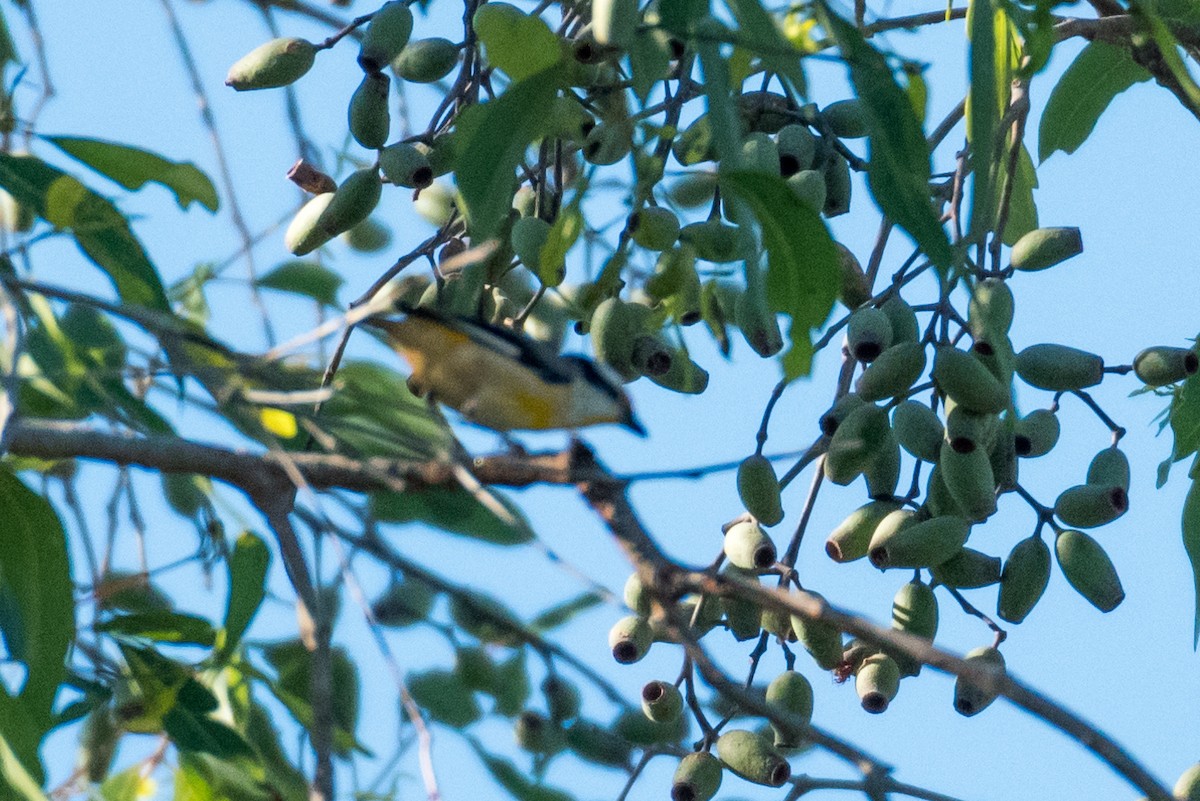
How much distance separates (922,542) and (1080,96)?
0.80 m

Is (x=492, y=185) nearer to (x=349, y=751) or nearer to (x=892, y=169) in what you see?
(x=892, y=169)

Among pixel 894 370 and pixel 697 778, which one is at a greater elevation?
pixel 894 370

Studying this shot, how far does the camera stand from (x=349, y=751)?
1545mm

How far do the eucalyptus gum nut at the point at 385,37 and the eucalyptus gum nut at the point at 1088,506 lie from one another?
0.86 m

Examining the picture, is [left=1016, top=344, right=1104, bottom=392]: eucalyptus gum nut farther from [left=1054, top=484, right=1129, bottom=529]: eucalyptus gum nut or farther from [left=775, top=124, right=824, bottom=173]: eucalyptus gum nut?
[left=775, top=124, right=824, bottom=173]: eucalyptus gum nut

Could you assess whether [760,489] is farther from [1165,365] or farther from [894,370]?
[1165,365]

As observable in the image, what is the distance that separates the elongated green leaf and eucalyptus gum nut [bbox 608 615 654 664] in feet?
1.62

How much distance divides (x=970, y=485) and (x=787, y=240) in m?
0.37

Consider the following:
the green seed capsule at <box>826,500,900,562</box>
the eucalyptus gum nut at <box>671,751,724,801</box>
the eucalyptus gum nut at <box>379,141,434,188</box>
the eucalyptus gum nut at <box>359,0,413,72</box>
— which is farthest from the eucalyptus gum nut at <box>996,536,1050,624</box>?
the eucalyptus gum nut at <box>359,0,413,72</box>

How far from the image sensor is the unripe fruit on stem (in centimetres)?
160

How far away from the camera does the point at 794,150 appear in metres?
1.66

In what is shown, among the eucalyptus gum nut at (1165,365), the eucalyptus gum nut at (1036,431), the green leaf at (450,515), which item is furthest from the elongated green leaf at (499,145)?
the eucalyptus gum nut at (1165,365)

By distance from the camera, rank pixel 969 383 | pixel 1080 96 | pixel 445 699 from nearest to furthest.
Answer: pixel 445 699, pixel 969 383, pixel 1080 96

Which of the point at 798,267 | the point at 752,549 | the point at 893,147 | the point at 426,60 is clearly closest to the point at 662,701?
the point at 752,549
